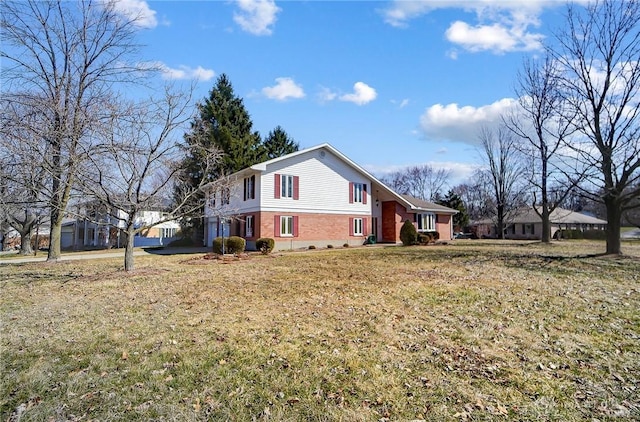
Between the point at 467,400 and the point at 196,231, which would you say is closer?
the point at 467,400

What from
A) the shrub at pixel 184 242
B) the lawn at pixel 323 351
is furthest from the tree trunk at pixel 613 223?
the shrub at pixel 184 242

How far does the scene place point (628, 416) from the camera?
3.99m

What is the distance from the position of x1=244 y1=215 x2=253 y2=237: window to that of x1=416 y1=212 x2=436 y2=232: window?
1642 cm

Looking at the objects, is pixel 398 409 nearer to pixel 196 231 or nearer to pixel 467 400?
pixel 467 400

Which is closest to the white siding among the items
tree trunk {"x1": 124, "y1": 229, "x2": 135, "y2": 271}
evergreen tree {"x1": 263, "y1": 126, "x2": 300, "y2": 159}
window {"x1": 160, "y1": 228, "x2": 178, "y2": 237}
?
tree trunk {"x1": 124, "y1": 229, "x2": 135, "y2": 271}

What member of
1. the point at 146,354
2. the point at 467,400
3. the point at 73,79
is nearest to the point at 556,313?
the point at 467,400

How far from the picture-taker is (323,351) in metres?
5.61

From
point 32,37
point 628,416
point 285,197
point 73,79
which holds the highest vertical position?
point 32,37

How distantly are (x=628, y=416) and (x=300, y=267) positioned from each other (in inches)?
432

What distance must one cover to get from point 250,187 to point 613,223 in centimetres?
2070

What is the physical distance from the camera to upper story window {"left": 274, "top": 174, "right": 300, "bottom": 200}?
25016 mm

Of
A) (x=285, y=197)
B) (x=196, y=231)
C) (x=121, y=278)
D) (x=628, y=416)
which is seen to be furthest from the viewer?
(x=196, y=231)

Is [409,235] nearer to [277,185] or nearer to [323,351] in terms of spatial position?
[277,185]

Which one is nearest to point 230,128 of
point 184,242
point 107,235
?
point 184,242
